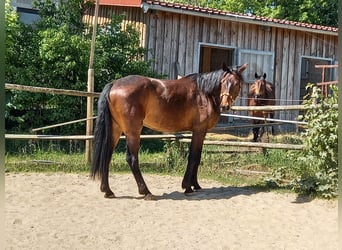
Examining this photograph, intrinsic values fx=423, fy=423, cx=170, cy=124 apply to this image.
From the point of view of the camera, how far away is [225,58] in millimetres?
13914

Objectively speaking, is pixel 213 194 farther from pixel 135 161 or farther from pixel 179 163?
pixel 179 163

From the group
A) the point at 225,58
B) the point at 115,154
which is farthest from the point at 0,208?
the point at 225,58

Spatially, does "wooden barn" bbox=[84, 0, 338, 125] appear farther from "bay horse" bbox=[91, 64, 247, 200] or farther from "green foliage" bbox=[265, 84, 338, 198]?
"green foliage" bbox=[265, 84, 338, 198]

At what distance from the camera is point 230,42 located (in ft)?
40.3

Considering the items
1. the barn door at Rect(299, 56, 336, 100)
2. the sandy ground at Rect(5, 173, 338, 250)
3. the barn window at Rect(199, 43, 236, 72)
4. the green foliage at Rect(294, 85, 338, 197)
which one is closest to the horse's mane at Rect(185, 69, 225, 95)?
the green foliage at Rect(294, 85, 338, 197)

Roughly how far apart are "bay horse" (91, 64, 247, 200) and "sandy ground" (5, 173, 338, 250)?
0.42 m

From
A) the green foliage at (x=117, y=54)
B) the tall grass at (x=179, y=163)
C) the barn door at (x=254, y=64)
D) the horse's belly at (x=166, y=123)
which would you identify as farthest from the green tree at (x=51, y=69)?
the horse's belly at (x=166, y=123)

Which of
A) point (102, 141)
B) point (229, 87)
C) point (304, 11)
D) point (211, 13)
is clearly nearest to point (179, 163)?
point (229, 87)

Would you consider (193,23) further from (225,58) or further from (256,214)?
(256,214)

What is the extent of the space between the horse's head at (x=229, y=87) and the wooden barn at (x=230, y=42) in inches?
221

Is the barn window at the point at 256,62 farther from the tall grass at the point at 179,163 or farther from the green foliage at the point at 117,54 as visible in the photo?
the tall grass at the point at 179,163

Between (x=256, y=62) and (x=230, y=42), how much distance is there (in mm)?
1023

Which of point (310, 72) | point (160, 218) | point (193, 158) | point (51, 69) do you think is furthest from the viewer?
point (310, 72)

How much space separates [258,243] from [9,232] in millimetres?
2359
